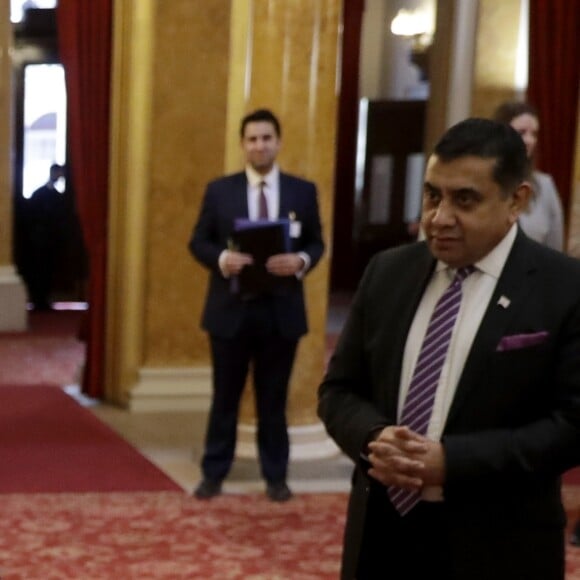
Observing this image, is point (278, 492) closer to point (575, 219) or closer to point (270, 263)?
point (270, 263)

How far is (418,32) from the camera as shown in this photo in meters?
13.5

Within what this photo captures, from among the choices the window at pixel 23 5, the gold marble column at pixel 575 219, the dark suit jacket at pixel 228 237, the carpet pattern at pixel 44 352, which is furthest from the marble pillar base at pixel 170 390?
the window at pixel 23 5

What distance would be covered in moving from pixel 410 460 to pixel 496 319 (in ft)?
0.98

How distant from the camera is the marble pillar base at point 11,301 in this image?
1026 cm

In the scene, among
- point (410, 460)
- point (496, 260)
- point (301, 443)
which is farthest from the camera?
point (301, 443)

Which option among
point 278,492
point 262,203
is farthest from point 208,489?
point 262,203

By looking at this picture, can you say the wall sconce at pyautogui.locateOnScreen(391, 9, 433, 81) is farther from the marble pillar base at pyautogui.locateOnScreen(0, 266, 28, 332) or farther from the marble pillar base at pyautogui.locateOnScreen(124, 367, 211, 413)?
the marble pillar base at pyautogui.locateOnScreen(124, 367, 211, 413)

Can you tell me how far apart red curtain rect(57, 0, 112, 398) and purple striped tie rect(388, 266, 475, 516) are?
17.4 feet

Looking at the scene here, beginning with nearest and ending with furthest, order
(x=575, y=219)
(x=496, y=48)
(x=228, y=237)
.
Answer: (x=228, y=237)
(x=575, y=219)
(x=496, y=48)

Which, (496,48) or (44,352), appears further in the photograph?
(44,352)

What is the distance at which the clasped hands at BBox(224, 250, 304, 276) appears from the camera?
4977mm

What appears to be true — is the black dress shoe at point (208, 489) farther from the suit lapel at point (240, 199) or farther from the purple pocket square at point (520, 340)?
the purple pocket square at point (520, 340)

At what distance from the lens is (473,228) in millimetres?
2188

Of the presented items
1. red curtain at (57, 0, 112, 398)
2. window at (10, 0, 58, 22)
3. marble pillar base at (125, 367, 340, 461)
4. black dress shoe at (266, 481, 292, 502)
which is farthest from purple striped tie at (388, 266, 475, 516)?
window at (10, 0, 58, 22)
